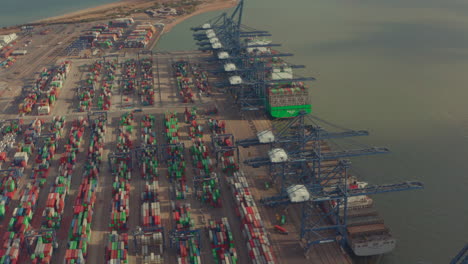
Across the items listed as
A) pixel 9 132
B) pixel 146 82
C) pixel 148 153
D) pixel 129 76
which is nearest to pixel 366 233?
pixel 148 153

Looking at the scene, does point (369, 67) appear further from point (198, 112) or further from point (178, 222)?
point (178, 222)

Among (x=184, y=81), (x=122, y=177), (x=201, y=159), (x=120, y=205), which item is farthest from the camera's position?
(x=184, y=81)

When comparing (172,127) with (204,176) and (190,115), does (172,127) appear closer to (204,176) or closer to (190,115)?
(190,115)

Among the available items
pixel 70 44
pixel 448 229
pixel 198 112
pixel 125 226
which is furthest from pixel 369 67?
pixel 70 44

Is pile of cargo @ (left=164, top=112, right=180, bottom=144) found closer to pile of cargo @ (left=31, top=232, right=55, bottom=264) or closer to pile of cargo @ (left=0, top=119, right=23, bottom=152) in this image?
pile of cargo @ (left=31, top=232, right=55, bottom=264)

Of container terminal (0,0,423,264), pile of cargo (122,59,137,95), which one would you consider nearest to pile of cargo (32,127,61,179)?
container terminal (0,0,423,264)

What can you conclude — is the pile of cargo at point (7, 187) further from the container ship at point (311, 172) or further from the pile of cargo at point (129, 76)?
the pile of cargo at point (129, 76)
